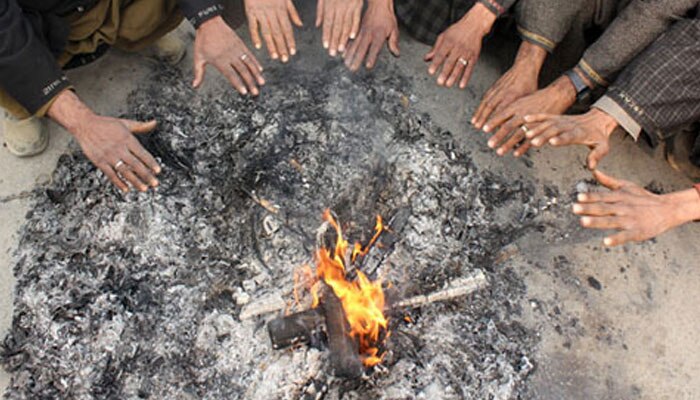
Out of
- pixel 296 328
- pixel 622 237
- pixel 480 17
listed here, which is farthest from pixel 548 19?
pixel 296 328

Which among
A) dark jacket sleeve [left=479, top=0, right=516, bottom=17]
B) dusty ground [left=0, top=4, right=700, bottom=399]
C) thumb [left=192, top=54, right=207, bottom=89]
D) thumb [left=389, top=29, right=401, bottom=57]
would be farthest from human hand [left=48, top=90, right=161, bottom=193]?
dark jacket sleeve [left=479, top=0, right=516, bottom=17]

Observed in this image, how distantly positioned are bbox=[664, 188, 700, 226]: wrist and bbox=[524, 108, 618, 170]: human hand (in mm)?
345

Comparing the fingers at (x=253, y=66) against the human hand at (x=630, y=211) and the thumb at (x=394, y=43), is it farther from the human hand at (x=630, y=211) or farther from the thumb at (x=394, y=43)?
the human hand at (x=630, y=211)

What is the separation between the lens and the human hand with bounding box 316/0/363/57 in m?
3.05

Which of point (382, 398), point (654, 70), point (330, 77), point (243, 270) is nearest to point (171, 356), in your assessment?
point (243, 270)

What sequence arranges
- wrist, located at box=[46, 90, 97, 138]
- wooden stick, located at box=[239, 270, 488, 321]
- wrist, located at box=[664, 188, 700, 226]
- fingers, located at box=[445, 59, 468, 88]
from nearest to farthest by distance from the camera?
1. wrist, located at box=[664, 188, 700, 226]
2. wooden stick, located at box=[239, 270, 488, 321]
3. wrist, located at box=[46, 90, 97, 138]
4. fingers, located at box=[445, 59, 468, 88]

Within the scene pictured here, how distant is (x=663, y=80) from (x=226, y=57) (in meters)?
2.06

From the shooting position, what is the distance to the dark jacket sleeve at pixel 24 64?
2.59 metres

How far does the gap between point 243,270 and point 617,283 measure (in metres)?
1.83

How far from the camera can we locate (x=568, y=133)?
2689mm

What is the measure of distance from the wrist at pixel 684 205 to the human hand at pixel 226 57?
6.35ft

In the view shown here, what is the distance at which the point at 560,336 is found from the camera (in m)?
2.79

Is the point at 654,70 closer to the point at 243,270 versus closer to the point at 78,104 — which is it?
the point at 243,270

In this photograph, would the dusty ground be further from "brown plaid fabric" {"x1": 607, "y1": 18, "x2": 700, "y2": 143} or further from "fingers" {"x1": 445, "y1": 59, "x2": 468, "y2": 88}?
"brown plaid fabric" {"x1": 607, "y1": 18, "x2": 700, "y2": 143}
